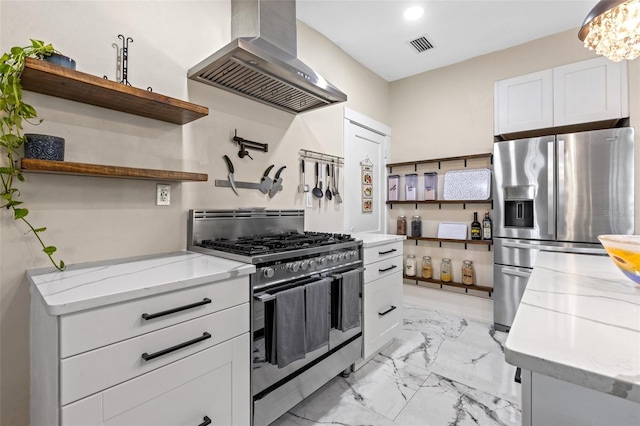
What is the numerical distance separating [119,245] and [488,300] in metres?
3.34

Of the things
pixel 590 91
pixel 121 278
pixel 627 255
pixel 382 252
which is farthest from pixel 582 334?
pixel 590 91

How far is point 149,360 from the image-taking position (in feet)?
3.44

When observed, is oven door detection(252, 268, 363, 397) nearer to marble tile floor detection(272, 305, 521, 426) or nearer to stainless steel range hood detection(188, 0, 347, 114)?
marble tile floor detection(272, 305, 521, 426)

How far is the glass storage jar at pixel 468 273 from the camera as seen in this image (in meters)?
3.21

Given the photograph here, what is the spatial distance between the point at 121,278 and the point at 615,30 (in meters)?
2.17

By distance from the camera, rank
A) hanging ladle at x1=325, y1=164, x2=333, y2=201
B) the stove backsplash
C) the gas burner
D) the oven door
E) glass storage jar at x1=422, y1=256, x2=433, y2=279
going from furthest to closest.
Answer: glass storage jar at x1=422, y1=256, x2=433, y2=279, hanging ladle at x1=325, y1=164, x2=333, y2=201, the stove backsplash, the gas burner, the oven door

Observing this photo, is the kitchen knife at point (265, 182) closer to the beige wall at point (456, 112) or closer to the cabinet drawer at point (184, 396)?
the cabinet drawer at point (184, 396)

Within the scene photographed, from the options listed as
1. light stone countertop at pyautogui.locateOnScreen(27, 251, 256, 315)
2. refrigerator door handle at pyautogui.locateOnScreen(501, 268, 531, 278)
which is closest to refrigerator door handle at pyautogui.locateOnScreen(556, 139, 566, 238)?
refrigerator door handle at pyautogui.locateOnScreen(501, 268, 531, 278)

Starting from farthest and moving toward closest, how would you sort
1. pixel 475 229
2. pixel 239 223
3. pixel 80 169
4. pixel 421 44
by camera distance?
1. pixel 475 229
2. pixel 421 44
3. pixel 239 223
4. pixel 80 169

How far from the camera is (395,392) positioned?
1906 mm

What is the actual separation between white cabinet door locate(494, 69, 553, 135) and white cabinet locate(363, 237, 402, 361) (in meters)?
1.71

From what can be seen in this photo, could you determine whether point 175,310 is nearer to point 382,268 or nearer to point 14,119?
point 14,119

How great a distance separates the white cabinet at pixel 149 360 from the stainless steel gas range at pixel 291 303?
12 cm

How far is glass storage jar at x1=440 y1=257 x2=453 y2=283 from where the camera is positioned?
133 inches
